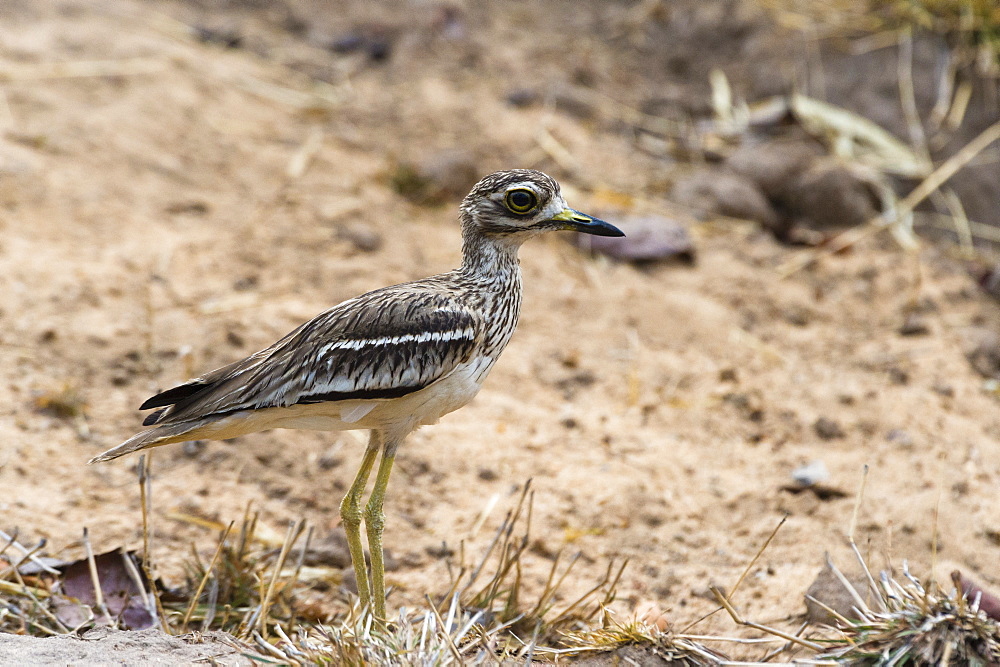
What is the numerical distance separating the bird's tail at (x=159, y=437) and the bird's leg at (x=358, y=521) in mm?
524

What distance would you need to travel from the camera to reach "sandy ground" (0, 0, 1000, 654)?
3.79m

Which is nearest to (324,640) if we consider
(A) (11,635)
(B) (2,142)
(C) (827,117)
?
(A) (11,635)

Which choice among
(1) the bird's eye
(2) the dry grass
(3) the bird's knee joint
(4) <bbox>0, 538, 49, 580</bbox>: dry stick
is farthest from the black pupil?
(4) <bbox>0, 538, 49, 580</bbox>: dry stick

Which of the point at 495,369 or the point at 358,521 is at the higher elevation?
the point at 495,369

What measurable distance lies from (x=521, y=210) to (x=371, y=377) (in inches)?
→ 30.4

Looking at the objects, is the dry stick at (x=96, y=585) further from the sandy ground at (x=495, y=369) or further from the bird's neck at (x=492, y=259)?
the bird's neck at (x=492, y=259)

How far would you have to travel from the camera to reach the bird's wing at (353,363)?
2982mm

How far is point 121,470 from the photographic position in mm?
3896

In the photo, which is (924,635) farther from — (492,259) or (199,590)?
(199,590)

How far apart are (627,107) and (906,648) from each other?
5506 mm

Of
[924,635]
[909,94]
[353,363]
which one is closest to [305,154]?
[353,363]

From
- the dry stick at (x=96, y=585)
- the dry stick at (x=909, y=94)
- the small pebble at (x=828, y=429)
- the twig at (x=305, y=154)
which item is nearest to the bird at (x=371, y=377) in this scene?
the dry stick at (x=96, y=585)

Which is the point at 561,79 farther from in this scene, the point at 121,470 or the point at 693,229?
the point at 121,470

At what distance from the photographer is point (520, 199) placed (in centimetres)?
327
